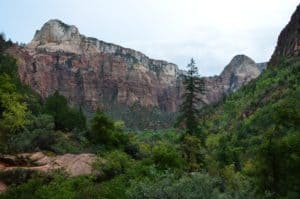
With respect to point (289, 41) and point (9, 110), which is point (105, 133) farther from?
point (289, 41)

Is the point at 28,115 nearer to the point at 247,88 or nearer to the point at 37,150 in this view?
the point at 37,150

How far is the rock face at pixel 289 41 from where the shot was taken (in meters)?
130

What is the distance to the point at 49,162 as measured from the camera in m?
23.1

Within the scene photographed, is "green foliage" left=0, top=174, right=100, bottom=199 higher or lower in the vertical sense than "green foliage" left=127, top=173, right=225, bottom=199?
lower

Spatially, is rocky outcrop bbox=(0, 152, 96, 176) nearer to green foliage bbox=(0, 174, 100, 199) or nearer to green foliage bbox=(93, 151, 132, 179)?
green foliage bbox=(93, 151, 132, 179)

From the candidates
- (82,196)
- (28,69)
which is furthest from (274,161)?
(28,69)

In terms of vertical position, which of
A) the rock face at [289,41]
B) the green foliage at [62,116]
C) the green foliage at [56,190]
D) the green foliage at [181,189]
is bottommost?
the green foliage at [56,190]

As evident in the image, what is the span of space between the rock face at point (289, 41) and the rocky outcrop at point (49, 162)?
11056cm

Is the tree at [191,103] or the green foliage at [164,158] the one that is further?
the tree at [191,103]

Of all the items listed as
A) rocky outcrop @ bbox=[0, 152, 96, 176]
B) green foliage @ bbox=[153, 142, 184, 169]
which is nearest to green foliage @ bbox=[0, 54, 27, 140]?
rocky outcrop @ bbox=[0, 152, 96, 176]

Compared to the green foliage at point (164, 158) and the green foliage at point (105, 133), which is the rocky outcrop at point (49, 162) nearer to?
the green foliage at point (164, 158)

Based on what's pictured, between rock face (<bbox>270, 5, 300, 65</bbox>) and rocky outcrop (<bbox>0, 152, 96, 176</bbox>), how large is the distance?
110559 millimetres

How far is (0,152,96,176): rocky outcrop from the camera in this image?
2208cm

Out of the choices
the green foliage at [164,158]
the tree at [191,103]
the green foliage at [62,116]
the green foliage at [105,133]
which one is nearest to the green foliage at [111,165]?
the green foliage at [164,158]
